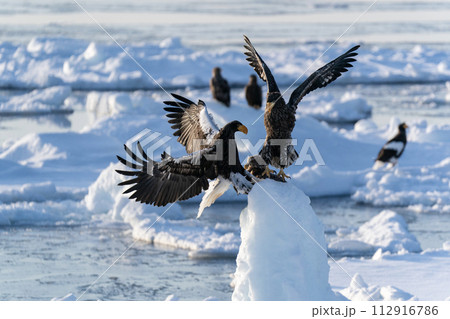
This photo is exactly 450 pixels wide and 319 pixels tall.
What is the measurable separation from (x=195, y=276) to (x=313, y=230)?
3.61 metres

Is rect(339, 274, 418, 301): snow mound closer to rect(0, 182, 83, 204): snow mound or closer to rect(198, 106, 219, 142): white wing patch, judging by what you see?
rect(198, 106, 219, 142): white wing patch

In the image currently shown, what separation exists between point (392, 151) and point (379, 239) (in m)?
4.12

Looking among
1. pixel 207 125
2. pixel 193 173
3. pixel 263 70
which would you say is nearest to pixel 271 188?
pixel 193 173

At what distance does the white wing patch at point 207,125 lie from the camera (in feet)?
18.3

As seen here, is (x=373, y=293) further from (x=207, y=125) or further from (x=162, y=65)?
(x=162, y=65)

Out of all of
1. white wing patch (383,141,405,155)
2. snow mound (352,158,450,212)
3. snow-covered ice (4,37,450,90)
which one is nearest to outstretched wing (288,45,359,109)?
snow mound (352,158,450,212)

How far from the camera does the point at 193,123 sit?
5910mm

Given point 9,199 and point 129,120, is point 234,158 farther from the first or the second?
point 129,120

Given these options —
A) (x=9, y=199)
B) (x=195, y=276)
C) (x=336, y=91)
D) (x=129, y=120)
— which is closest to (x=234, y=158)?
(x=195, y=276)

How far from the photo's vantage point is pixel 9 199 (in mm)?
11656

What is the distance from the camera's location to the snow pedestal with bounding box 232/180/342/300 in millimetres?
5324

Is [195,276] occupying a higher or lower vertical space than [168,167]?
lower

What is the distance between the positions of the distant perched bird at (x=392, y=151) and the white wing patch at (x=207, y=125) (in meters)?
8.34

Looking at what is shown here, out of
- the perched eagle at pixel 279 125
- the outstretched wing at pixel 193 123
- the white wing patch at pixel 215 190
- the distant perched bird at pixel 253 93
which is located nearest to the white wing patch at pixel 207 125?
the outstretched wing at pixel 193 123
